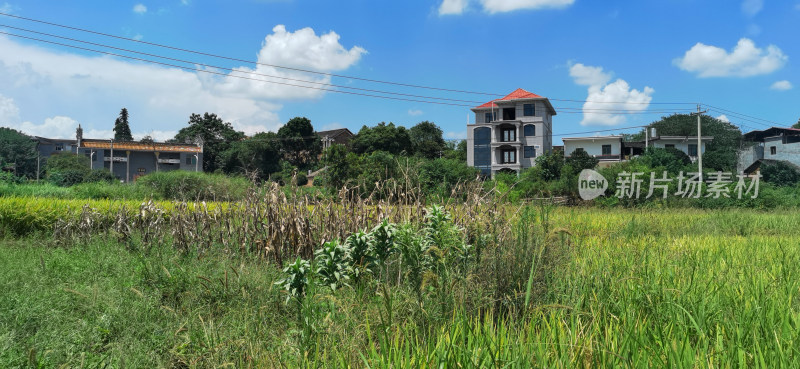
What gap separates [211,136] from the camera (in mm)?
49188

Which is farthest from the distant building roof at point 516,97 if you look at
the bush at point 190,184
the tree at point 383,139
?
the bush at point 190,184

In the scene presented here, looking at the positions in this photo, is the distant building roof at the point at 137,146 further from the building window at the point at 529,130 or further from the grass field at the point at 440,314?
the grass field at the point at 440,314

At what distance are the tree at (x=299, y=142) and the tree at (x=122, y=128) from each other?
85.2ft

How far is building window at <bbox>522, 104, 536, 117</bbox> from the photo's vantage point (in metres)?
40.4

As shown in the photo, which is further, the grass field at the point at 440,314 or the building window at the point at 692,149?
the building window at the point at 692,149

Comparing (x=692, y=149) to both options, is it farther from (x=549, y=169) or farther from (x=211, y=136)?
(x=211, y=136)

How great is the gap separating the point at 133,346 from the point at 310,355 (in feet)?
4.42

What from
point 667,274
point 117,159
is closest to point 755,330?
point 667,274

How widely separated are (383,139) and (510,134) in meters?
11.6

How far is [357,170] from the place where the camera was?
63.7ft

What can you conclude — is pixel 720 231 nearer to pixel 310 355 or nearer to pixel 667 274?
pixel 667 274

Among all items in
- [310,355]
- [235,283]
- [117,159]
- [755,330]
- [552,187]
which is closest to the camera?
[755,330]

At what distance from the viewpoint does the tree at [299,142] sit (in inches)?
1635

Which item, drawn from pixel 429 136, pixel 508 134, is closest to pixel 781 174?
pixel 508 134
